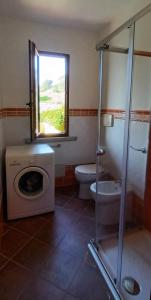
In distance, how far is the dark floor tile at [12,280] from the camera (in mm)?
1408

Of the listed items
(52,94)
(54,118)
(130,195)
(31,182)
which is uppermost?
(52,94)

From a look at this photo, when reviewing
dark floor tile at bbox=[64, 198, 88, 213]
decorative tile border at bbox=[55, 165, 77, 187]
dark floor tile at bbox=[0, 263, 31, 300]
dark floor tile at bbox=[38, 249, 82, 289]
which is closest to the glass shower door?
dark floor tile at bbox=[38, 249, 82, 289]

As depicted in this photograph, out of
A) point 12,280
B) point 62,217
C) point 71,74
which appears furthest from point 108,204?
point 71,74

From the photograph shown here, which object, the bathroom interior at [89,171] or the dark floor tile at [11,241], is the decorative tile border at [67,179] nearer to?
the bathroom interior at [89,171]

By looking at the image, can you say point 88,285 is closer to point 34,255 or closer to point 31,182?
point 34,255

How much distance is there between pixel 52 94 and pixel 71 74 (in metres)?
0.40

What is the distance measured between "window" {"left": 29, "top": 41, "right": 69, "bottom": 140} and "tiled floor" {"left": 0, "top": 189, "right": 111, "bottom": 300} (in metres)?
1.17

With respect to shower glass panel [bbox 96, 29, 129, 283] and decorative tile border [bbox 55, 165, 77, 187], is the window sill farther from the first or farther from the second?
shower glass panel [bbox 96, 29, 129, 283]

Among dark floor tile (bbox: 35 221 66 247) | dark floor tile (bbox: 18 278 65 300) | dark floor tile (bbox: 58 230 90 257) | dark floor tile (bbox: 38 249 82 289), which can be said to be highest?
dark floor tile (bbox: 35 221 66 247)

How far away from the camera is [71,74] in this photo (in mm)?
2961

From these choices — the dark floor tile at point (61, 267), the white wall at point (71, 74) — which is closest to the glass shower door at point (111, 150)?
the dark floor tile at point (61, 267)

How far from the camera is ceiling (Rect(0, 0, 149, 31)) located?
7.00 feet

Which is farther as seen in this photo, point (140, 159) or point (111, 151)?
point (111, 151)

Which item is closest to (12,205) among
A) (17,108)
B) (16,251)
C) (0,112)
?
(16,251)
